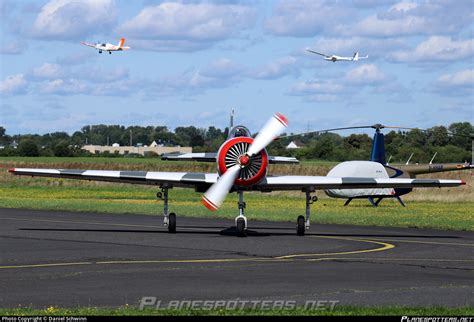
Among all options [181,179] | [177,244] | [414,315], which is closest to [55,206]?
[181,179]

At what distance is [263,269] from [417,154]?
3959 inches

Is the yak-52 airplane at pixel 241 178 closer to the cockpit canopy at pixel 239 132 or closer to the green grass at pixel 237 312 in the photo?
the cockpit canopy at pixel 239 132

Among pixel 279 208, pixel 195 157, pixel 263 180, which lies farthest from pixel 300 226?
pixel 279 208

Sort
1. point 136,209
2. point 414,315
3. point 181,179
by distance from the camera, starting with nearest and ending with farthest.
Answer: point 414,315 < point 181,179 < point 136,209

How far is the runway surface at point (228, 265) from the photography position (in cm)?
1565

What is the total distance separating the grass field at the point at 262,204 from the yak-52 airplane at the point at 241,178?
24.1ft

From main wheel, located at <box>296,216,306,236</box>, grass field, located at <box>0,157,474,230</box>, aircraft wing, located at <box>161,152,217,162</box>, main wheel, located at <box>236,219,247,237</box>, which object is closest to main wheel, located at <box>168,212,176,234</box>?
aircraft wing, located at <box>161,152,217,162</box>

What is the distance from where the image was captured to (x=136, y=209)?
1838 inches

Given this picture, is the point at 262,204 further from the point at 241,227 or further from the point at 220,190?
the point at 220,190

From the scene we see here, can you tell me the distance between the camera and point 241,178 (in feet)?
94.5

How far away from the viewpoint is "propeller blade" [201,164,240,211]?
1083 inches

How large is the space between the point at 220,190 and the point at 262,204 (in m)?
26.1

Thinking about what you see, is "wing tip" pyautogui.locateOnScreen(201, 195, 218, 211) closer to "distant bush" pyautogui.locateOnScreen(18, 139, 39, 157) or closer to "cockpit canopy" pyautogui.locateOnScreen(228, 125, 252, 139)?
"cockpit canopy" pyautogui.locateOnScreen(228, 125, 252, 139)

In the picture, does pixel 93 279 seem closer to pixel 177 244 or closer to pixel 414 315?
pixel 414 315
